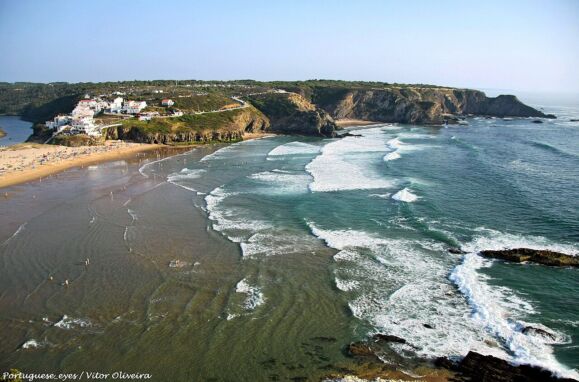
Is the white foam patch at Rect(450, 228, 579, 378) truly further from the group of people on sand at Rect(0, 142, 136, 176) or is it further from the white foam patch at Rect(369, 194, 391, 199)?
the group of people on sand at Rect(0, 142, 136, 176)

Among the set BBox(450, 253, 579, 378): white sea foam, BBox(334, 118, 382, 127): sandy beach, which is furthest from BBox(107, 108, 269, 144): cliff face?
BBox(450, 253, 579, 378): white sea foam

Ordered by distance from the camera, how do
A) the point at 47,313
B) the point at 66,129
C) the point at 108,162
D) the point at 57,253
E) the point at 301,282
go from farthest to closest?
the point at 66,129, the point at 108,162, the point at 57,253, the point at 301,282, the point at 47,313

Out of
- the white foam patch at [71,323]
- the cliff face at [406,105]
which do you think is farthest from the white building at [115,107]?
the white foam patch at [71,323]

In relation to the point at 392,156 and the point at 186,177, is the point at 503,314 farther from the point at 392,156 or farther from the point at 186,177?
the point at 392,156

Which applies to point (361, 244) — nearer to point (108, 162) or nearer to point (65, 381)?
point (65, 381)

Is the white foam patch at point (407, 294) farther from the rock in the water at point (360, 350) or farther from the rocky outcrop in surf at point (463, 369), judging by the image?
the rock in the water at point (360, 350)

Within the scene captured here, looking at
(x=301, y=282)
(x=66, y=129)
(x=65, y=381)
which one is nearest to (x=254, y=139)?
(x=66, y=129)
